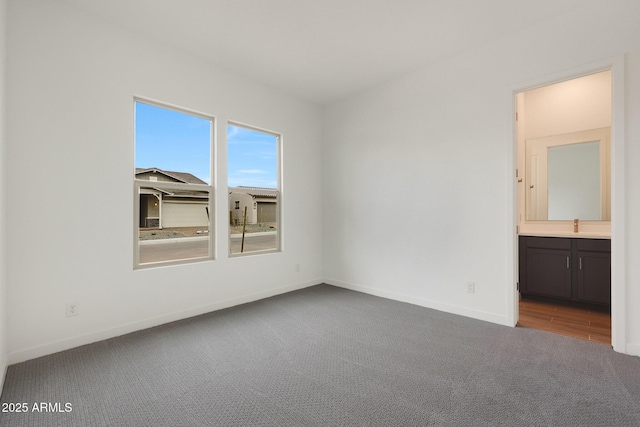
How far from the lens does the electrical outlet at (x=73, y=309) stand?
8.23 feet

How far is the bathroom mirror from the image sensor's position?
12.5ft

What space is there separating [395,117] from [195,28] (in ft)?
8.03

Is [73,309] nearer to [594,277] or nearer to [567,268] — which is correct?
[567,268]

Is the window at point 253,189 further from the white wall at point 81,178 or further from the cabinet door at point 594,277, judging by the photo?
the cabinet door at point 594,277

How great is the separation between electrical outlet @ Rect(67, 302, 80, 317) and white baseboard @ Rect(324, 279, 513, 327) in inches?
122

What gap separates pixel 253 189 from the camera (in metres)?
3.97

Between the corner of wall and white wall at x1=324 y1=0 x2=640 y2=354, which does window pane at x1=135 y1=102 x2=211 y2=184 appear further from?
white wall at x1=324 y1=0 x2=640 y2=354

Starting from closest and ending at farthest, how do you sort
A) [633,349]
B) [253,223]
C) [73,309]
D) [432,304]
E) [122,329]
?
[633,349], [73,309], [122,329], [432,304], [253,223]

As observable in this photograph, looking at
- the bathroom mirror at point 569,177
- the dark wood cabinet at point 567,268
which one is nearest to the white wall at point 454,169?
the dark wood cabinet at point 567,268

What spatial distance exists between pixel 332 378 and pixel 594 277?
336 cm

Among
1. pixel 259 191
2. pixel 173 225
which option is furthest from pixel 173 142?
pixel 259 191

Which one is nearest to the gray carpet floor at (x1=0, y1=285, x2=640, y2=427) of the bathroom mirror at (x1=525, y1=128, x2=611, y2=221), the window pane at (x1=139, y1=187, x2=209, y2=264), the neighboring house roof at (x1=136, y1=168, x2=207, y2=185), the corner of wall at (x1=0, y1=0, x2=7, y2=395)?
the corner of wall at (x1=0, y1=0, x2=7, y2=395)

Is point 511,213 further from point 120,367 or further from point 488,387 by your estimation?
point 120,367

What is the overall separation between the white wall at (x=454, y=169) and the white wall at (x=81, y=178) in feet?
6.39
